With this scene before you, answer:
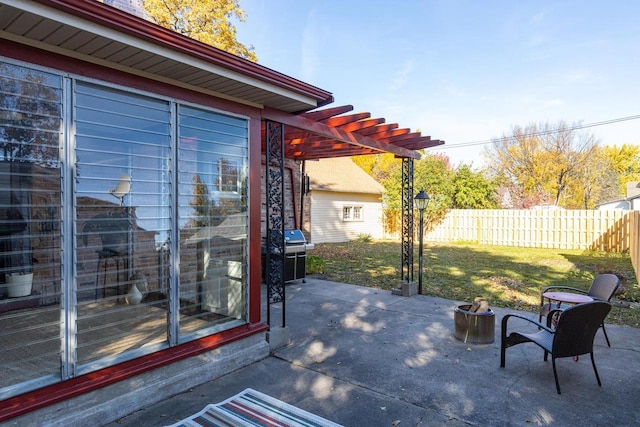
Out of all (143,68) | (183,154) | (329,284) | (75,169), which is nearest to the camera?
(75,169)

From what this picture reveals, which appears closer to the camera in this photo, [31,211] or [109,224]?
[31,211]

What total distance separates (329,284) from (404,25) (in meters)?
9.79

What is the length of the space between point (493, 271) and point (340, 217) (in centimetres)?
901

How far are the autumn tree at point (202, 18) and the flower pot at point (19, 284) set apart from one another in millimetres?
13020

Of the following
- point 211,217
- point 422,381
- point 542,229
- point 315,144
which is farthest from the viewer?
point 542,229

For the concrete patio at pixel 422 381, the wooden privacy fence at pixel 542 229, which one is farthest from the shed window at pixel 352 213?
the concrete patio at pixel 422 381

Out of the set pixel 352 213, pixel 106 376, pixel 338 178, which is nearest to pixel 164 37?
pixel 106 376

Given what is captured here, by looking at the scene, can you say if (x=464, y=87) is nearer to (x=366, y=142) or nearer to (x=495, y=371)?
(x=366, y=142)

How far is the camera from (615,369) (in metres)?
3.75

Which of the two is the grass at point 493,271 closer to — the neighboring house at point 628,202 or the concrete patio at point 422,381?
the concrete patio at point 422,381

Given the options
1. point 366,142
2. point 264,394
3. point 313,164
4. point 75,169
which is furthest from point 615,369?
point 313,164

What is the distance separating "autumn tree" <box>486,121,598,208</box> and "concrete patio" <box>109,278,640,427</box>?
2502cm

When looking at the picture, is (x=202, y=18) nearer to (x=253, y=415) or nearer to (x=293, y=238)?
(x=293, y=238)

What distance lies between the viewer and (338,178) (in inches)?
720
